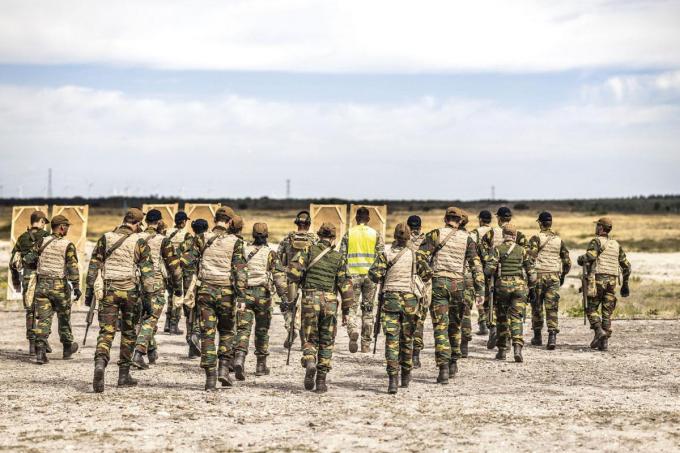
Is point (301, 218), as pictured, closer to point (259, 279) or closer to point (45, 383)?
point (259, 279)

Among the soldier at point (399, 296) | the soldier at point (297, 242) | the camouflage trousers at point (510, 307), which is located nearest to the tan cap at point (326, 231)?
the soldier at point (297, 242)

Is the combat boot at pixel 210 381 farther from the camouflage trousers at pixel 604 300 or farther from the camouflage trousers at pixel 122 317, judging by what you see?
the camouflage trousers at pixel 604 300

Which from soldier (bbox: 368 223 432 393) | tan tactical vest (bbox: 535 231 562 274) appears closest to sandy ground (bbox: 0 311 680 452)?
soldier (bbox: 368 223 432 393)

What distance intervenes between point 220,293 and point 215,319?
1.20 ft

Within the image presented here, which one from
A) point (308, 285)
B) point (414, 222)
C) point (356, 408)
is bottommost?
point (356, 408)

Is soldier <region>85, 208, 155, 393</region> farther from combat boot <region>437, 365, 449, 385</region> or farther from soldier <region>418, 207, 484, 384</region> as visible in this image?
combat boot <region>437, 365, 449, 385</region>

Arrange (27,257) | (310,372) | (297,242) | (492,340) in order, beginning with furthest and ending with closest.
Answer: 1. (492,340)
2. (27,257)
3. (297,242)
4. (310,372)

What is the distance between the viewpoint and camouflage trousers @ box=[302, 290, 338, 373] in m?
12.7

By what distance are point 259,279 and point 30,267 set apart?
4340 mm

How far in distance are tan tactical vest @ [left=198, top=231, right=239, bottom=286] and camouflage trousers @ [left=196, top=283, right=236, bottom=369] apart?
0.10 meters

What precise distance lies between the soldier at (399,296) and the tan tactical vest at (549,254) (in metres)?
5.19

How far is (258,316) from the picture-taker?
14.1 metres

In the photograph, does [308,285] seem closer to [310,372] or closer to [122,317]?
[310,372]

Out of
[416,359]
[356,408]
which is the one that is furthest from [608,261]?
[356,408]
